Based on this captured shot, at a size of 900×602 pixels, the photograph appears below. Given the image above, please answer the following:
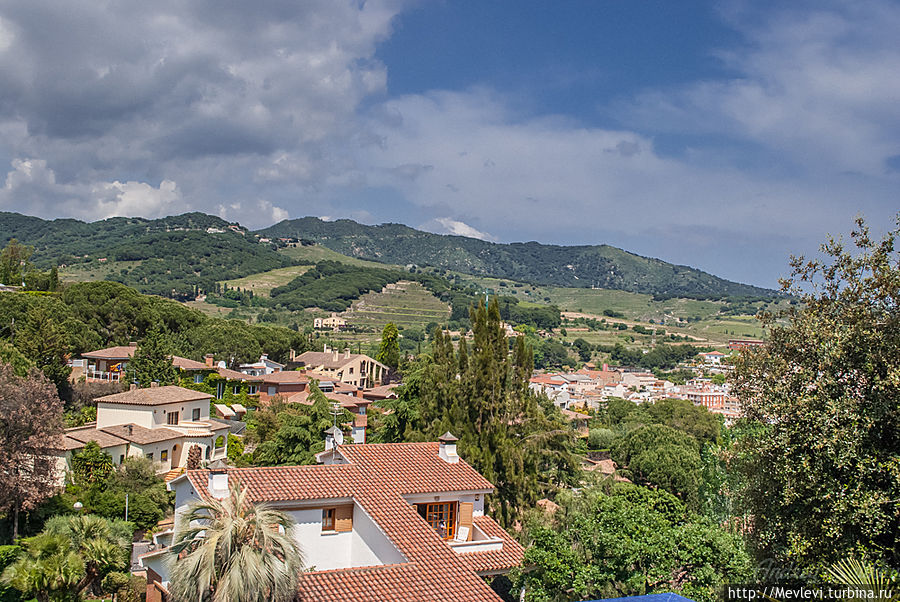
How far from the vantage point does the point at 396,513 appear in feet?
48.6

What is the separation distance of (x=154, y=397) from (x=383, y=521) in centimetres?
2575

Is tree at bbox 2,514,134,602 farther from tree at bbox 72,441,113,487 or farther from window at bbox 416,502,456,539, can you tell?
tree at bbox 72,441,113,487

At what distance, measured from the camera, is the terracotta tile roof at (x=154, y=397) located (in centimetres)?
3494

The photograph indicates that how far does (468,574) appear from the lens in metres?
13.2

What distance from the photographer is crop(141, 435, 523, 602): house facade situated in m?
12.5

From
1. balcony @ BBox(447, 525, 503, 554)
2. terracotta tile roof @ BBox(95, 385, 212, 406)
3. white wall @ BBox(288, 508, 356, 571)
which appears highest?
white wall @ BBox(288, 508, 356, 571)

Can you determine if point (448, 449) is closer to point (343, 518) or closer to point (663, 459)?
point (343, 518)

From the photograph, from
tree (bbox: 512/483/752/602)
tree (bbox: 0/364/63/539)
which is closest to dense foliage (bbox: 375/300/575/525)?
tree (bbox: 512/483/752/602)

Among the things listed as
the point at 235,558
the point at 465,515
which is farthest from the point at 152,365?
the point at 235,558

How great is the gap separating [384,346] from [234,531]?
228 feet

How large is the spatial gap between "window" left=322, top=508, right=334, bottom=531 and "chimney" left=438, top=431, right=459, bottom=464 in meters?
3.88

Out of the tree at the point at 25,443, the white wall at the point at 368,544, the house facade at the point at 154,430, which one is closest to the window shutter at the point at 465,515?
the white wall at the point at 368,544

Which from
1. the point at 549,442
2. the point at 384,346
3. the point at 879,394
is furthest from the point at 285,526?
the point at 384,346

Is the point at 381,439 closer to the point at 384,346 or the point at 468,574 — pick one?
the point at 468,574
